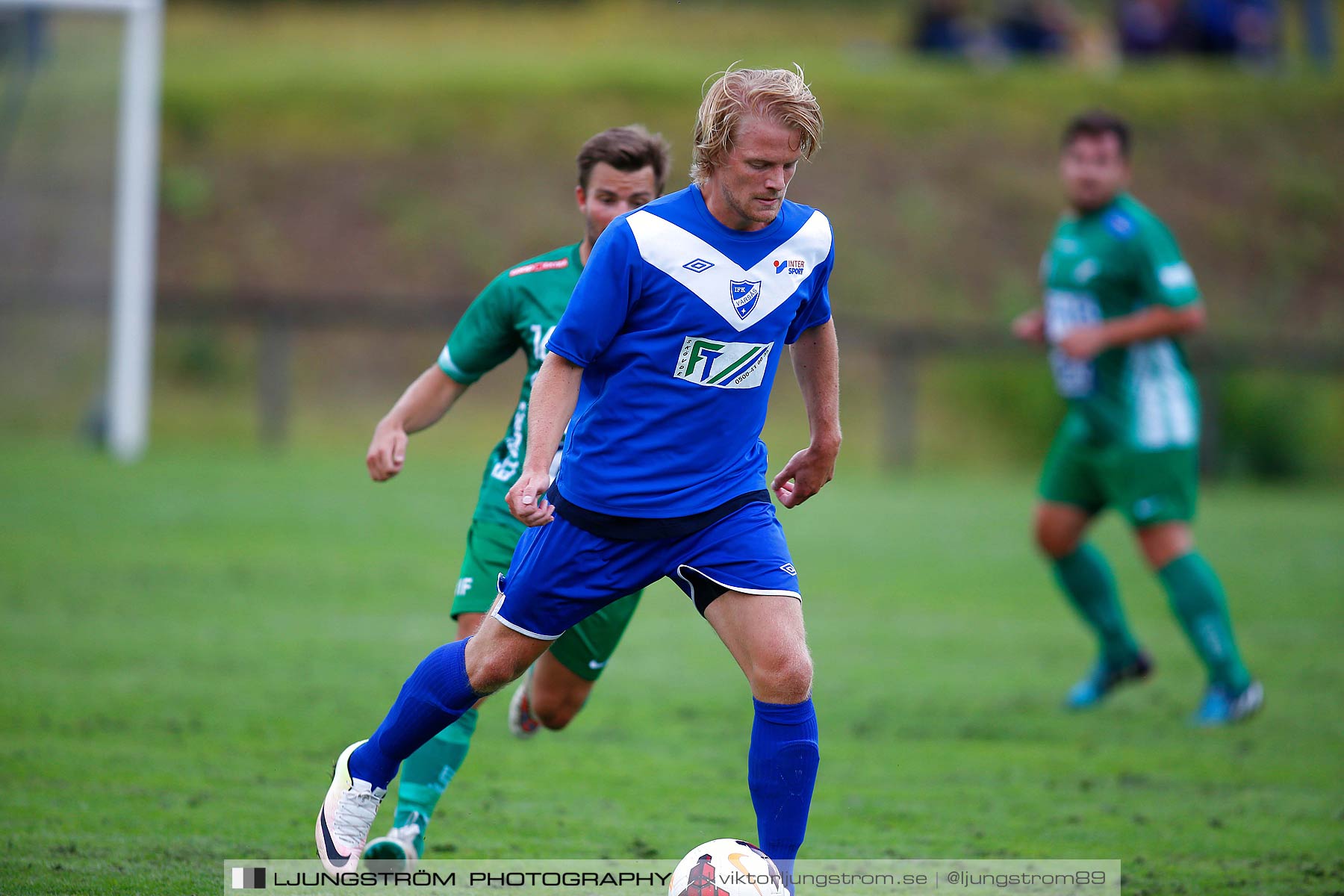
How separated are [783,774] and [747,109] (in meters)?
1.62

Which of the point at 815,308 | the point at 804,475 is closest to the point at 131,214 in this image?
the point at 804,475

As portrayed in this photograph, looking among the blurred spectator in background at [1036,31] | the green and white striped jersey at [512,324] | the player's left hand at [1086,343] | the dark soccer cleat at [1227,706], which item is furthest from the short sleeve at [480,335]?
the blurred spectator in background at [1036,31]

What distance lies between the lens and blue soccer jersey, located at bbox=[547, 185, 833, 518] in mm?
3400

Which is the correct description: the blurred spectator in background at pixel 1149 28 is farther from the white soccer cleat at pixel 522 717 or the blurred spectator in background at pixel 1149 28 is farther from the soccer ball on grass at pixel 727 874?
the soccer ball on grass at pixel 727 874

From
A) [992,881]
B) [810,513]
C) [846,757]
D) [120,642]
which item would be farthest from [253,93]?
[992,881]

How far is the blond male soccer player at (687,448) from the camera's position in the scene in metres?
3.39

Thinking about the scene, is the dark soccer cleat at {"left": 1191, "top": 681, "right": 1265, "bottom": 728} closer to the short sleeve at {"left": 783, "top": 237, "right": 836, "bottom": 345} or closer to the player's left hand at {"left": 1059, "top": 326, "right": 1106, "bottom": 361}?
the player's left hand at {"left": 1059, "top": 326, "right": 1106, "bottom": 361}

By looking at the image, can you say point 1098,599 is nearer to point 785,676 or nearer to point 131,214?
point 785,676

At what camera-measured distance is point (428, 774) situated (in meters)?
4.11

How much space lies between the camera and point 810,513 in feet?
42.4

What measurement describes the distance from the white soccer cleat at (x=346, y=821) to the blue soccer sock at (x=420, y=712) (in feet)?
0.10

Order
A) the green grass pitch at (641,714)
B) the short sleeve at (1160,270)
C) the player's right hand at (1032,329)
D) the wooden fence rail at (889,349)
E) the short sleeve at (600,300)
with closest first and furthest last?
the short sleeve at (600,300) → the green grass pitch at (641,714) → the short sleeve at (1160,270) → the player's right hand at (1032,329) → the wooden fence rail at (889,349)

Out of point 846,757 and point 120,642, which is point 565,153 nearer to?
point 120,642

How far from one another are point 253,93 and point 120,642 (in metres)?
18.3
